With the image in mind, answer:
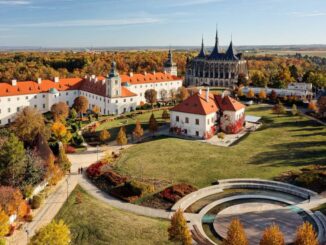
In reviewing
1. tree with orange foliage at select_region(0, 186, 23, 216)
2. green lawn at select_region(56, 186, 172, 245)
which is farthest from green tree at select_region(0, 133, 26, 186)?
green lawn at select_region(56, 186, 172, 245)

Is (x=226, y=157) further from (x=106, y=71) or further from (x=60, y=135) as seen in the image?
(x=106, y=71)

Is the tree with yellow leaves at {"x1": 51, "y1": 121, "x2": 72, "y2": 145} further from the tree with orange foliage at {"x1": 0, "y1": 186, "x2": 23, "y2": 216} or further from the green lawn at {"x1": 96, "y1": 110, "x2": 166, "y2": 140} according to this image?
the tree with orange foliage at {"x1": 0, "y1": 186, "x2": 23, "y2": 216}

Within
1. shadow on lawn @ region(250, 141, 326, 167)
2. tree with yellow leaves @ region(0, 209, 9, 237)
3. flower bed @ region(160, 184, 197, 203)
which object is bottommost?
flower bed @ region(160, 184, 197, 203)

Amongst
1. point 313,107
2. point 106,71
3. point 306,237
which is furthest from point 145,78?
point 306,237

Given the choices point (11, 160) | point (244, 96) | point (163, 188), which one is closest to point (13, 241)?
point (11, 160)

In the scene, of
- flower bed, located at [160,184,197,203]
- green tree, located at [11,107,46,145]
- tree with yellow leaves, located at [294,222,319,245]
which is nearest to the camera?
tree with yellow leaves, located at [294,222,319,245]

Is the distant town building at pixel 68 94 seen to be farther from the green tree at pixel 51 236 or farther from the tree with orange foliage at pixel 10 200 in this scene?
the green tree at pixel 51 236

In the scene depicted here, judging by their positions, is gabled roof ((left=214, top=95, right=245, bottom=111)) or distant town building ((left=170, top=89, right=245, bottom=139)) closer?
distant town building ((left=170, top=89, right=245, bottom=139))
